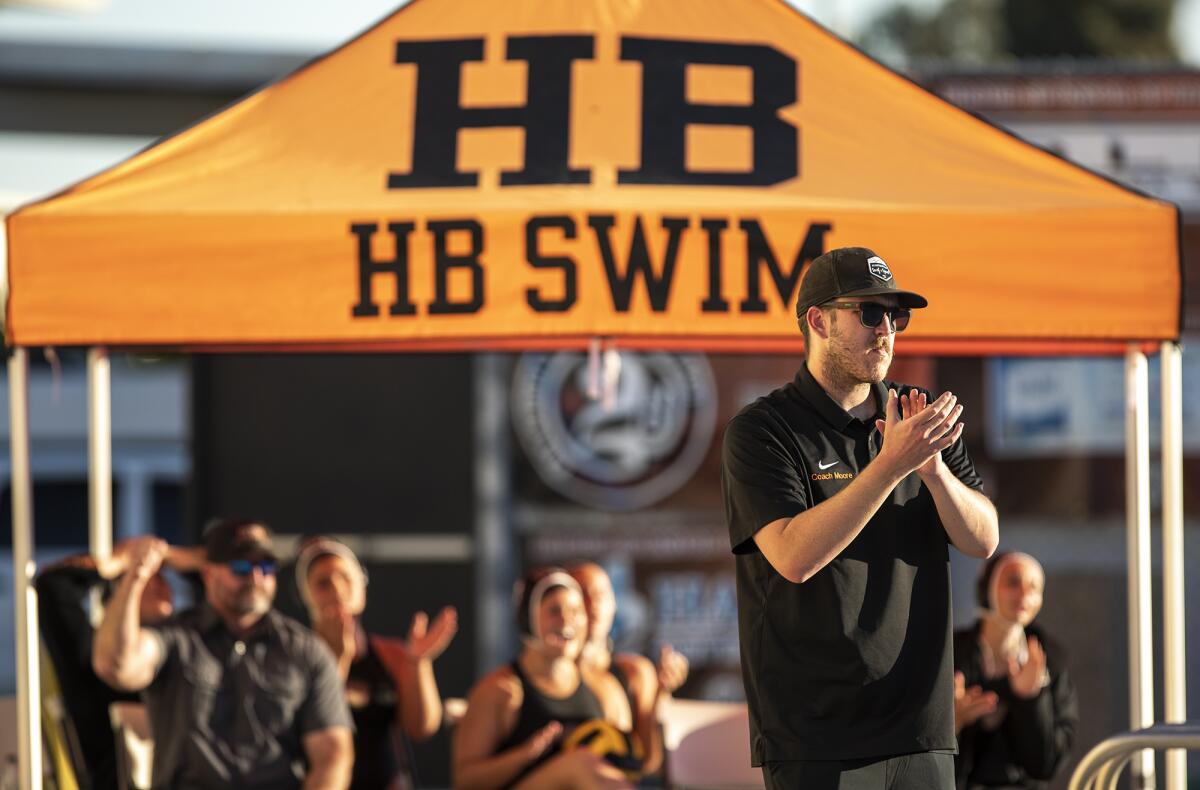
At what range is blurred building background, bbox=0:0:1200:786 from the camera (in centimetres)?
844

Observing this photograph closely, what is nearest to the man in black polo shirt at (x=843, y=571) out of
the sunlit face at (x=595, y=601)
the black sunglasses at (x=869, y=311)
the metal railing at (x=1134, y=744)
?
the black sunglasses at (x=869, y=311)

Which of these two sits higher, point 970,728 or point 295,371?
point 295,371

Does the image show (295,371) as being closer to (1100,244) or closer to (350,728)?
(350,728)

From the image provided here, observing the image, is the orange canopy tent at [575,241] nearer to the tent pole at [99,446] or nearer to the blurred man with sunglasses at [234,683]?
the blurred man with sunglasses at [234,683]

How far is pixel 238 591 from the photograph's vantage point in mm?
4992

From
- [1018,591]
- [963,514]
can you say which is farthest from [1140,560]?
[963,514]

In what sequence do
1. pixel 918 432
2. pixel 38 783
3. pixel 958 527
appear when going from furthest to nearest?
pixel 38 783 → pixel 958 527 → pixel 918 432

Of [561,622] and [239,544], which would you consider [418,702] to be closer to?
[561,622]

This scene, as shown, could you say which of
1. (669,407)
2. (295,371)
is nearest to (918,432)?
(669,407)

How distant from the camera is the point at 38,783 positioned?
14.7 ft

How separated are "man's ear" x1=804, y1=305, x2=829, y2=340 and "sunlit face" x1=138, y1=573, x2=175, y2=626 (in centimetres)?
302

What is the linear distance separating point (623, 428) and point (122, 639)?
4.30m

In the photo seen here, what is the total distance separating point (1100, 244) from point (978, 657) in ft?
4.60

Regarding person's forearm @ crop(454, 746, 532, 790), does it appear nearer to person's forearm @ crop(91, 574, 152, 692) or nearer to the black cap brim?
person's forearm @ crop(91, 574, 152, 692)
